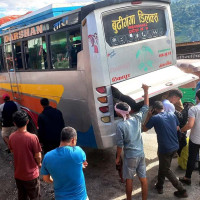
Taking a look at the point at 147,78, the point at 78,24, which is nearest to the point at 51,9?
the point at 78,24

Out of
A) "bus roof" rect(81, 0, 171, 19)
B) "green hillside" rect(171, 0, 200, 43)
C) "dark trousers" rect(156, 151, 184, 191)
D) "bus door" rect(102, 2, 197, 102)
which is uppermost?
"green hillside" rect(171, 0, 200, 43)

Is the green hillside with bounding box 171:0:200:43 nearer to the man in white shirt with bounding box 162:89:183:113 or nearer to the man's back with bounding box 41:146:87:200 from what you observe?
the man in white shirt with bounding box 162:89:183:113

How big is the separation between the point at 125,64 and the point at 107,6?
1.12 meters

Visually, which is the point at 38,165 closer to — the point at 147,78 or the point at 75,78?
the point at 75,78

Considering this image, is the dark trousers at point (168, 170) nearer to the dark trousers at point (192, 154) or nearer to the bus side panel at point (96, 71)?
the dark trousers at point (192, 154)

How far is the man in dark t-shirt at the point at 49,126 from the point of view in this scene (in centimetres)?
480

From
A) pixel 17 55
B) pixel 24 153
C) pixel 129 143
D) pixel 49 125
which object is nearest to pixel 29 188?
pixel 24 153

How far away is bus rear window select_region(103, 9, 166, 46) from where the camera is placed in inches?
184

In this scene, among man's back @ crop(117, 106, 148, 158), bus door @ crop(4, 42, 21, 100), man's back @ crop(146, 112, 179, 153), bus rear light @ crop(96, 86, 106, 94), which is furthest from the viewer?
bus door @ crop(4, 42, 21, 100)

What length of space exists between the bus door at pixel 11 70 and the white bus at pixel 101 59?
50.9 inches

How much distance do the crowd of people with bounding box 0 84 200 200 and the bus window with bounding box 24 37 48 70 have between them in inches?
64.3

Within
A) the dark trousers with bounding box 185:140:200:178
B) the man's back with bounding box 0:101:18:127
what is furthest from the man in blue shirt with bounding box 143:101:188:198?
the man's back with bounding box 0:101:18:127

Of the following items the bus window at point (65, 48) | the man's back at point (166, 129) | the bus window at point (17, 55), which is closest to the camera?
the man's back at point (166, 129)

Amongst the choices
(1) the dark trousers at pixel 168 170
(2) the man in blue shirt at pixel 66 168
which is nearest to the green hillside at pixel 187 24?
(1) the dark trousers at pixel 168 170
